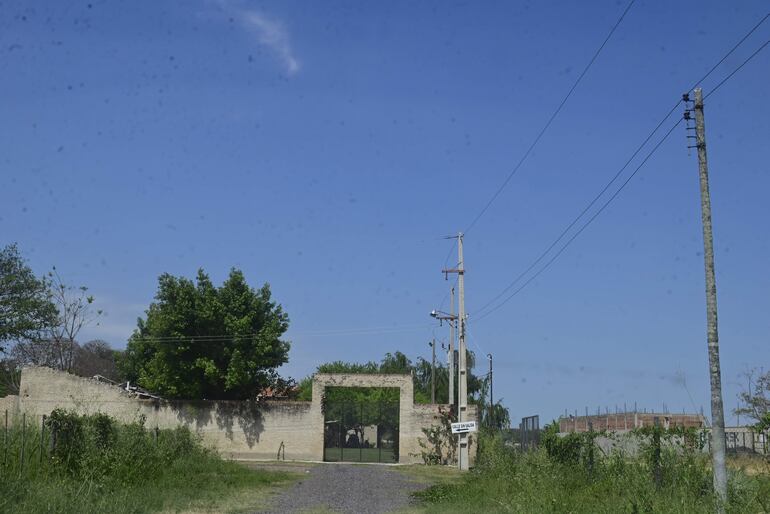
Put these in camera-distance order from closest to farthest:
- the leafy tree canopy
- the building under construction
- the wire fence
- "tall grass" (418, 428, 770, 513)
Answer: "tall grass" (418, 428, 770, 513) < the wire fence < the building under construction < the leafy tree canopy

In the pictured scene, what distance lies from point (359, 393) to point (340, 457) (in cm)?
3333

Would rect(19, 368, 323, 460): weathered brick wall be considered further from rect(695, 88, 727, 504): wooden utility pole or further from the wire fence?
rect(695, 88, 727, 504): wooden utility pole

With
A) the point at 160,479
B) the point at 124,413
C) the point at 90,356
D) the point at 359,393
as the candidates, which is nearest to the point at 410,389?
the point at 124,413

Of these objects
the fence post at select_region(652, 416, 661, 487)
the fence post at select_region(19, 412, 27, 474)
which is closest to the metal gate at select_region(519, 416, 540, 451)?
the fence post at select_region(652, 416, 661, 487)

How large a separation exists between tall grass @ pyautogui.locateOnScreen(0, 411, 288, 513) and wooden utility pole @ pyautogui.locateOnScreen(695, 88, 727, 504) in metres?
10.1

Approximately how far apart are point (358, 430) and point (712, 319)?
123 ft

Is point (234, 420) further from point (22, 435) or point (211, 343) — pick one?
point (22, 435)

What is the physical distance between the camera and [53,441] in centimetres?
1889

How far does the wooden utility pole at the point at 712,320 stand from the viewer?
14.7m

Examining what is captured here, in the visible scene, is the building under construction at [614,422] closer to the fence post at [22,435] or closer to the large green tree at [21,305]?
the fence post at [22,435]

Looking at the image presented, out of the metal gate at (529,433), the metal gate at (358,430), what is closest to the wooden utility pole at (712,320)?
the metal gate at (529,433)

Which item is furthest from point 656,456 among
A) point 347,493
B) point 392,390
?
point 392,390

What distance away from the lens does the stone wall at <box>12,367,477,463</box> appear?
4272 cm

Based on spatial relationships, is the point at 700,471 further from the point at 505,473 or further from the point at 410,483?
the point at 410,483
